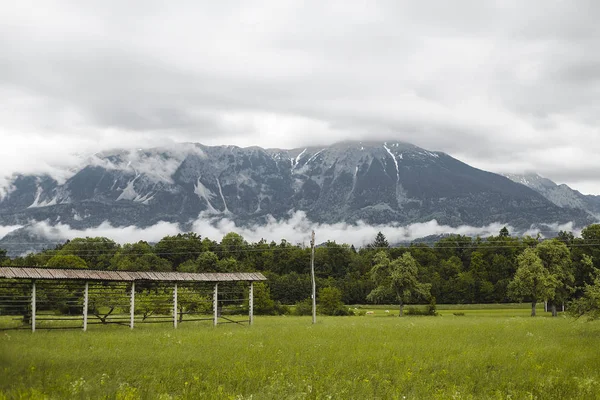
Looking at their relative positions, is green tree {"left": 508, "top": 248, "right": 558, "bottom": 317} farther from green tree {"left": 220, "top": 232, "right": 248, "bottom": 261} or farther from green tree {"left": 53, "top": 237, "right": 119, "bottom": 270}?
green tree {"left": 53, "top": 237, "right": 119, "bottom": 270}

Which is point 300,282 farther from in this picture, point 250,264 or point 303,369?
point 303,369

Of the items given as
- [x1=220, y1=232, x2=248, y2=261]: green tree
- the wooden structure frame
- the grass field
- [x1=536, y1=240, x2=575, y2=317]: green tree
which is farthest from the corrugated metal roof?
[x1=220, y1=232, x2=248, y2=261]: green tree

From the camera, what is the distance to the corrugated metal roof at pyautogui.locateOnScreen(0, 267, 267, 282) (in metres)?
27.5

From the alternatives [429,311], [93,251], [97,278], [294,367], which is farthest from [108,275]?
[93,251]

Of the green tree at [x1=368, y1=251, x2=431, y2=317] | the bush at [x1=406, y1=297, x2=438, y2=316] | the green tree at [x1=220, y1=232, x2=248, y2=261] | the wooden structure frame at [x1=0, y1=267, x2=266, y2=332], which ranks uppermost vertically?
the green tree at [x1=220, y1=232, x2=248, y2=261]

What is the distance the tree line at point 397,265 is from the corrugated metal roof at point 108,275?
30.9 metres

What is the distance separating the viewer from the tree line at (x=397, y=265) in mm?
64125

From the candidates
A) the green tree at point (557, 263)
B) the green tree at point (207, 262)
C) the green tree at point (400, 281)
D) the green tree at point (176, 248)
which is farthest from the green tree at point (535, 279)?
the green tree at point (176, 248)

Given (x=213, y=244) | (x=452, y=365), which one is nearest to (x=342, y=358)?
(x=452, y=365)

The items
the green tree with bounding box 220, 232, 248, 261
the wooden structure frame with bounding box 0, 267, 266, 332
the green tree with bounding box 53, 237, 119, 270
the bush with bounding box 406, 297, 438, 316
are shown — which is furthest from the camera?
the green tree with bounding box 220, 232, 248, 261

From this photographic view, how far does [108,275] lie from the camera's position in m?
30.9

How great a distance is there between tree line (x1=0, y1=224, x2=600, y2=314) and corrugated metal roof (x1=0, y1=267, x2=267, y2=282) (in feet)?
101

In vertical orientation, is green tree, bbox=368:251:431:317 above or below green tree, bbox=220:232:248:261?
below

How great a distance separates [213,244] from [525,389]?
11081cm
